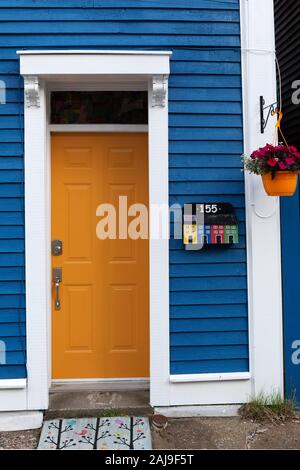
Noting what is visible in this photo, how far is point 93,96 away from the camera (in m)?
4.14

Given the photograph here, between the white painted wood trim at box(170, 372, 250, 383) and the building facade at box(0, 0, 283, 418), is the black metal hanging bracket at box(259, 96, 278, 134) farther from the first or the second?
the white painted wood trim at box(170, 372, 250, 383)

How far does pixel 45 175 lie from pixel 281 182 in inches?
68.4

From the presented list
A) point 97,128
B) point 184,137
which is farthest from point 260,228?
point 97,128

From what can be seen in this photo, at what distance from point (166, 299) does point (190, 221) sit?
612 mm

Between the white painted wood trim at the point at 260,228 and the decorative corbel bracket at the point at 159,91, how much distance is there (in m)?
0.63

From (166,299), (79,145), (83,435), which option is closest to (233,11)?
(79,145)

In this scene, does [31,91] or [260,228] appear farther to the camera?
[260,228]

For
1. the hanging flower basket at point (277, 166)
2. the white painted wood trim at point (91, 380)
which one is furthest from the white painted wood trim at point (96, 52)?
the white painted wood trim at point (91, 380)

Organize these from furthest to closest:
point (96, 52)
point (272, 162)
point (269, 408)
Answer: point (269, 408), point (96, 52), point (272, 162)

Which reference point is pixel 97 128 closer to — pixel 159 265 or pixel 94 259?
pixel 94 259

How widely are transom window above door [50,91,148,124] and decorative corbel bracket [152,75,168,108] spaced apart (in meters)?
0.38

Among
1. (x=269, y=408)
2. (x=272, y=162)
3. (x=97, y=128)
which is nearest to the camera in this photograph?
(x=272, y=162)

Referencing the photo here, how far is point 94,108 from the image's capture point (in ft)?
13.6

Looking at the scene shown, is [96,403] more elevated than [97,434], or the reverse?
[96,403]
